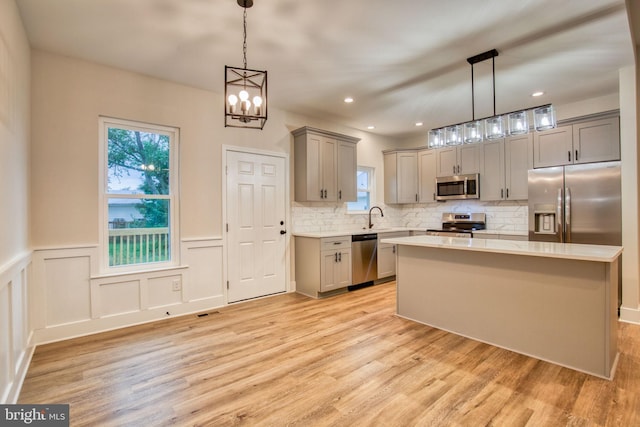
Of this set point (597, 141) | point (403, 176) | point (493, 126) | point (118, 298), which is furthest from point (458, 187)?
point (118, 298)

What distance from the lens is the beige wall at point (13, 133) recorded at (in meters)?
1.96

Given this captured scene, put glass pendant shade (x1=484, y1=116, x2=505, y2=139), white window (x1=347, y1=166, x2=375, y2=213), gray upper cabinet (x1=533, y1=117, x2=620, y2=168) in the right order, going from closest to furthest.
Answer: glass pendant shade (x1=484, y1=116, x2=505, y2=139), gray upper cabinet (x1=533, y1=117, x2=620, y2=168), white window (x1=347, y1=166, x2=375, y2=213)

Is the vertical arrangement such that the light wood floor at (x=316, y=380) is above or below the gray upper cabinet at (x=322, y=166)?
below

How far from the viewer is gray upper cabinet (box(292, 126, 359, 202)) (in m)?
4.66

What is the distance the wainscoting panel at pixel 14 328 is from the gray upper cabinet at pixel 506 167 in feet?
18.7

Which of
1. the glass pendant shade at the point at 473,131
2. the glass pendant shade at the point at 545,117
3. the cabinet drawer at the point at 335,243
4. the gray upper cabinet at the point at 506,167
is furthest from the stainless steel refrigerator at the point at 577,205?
the cabinet drawer at the point at 335,243

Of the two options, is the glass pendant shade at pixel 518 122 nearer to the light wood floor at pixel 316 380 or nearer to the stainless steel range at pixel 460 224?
the light wood floor at pixel 316 380

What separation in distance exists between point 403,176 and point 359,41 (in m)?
3.63

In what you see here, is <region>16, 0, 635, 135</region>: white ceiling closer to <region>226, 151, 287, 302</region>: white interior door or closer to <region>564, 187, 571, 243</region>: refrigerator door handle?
<region>226, 151, 287, 302</region>: white interior door

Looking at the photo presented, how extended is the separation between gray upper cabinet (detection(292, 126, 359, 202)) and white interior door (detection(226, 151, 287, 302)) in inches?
12.2

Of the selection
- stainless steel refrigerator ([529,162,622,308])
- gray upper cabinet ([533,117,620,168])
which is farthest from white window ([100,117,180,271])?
gray upper cabinet ([533,117,620,168])

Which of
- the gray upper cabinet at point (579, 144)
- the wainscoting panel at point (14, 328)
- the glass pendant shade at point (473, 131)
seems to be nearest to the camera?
the wainscoting panel at point (14, 328)

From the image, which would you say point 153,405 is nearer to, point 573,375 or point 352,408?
point 352,408

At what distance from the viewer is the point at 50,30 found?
8.68 feet
